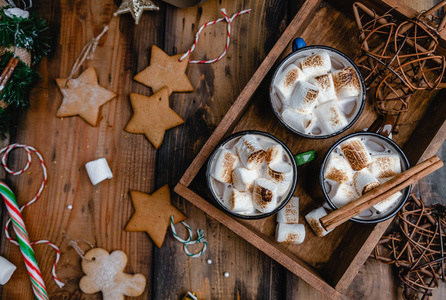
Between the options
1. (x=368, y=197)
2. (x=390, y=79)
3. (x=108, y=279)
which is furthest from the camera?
(x=108, y=279)

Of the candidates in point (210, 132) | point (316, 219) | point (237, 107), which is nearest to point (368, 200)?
point (316, 219)

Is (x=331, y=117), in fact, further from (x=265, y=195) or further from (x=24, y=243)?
(x=24, y=243)

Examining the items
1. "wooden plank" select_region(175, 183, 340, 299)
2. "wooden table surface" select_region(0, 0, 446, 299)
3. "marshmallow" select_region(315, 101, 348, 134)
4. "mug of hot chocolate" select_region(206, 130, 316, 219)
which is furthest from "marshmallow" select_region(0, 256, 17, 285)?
"marshmallow" select_region(315, 101, 348, 134)

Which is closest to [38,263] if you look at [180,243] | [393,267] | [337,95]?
[180,243]

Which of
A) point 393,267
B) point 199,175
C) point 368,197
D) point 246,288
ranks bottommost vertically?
point 246,288

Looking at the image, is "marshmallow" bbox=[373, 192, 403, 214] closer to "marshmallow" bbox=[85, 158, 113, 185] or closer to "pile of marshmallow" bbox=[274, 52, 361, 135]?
"pile of marshmallow" bbox=[274, 52, 361, 135]

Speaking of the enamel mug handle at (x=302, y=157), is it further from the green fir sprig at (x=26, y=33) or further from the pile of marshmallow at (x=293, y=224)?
the green fir sprig at (x=26, y=33)

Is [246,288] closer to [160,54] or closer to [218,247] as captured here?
[218,247]
